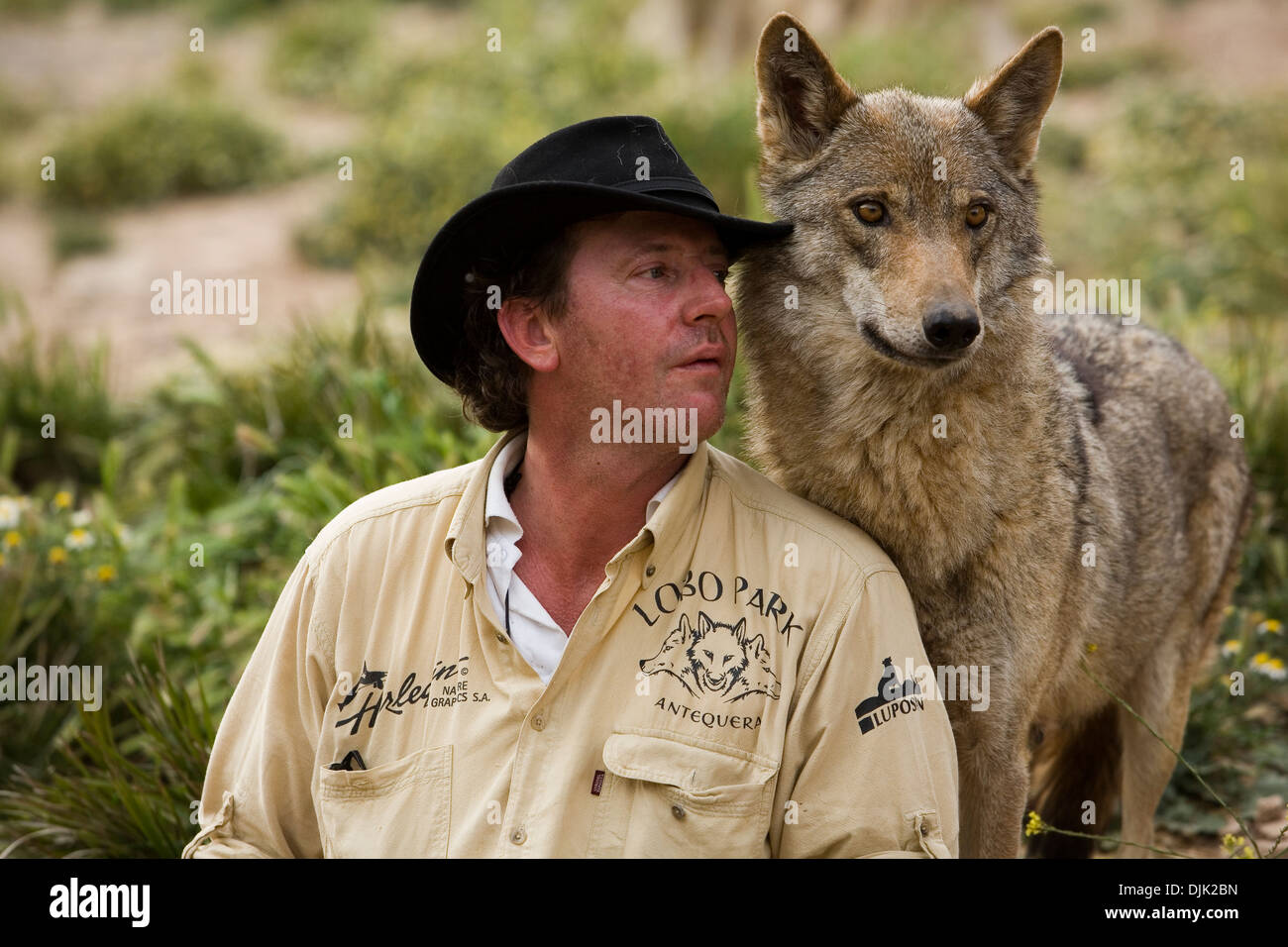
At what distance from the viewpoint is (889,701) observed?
282 cm

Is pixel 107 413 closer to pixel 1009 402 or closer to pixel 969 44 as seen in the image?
pixel 1009 402

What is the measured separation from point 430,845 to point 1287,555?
4.59 m

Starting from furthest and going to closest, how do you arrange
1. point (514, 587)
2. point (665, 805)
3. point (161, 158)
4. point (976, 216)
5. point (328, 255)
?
1. point (161, 158)
2. point (328, 255)
3. point (976, 216)
4. point (514, 587)
5. point (665, 805)

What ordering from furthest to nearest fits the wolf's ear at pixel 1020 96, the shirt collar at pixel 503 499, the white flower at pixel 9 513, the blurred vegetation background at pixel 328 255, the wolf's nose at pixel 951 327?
the white flower at pixel 9 513
the blurred vegetation background at pixel 328 255
the wolf's ear at pixel 1020 96
the shirt collar at pixel 503 499
the wolf's nose at pixel 951 327

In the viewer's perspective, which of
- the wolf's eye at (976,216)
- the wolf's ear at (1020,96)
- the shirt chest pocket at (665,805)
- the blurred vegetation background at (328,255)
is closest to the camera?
the shirt chest pocket at (665,805)

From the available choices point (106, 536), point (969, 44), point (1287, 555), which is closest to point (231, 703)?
point (106, 536)

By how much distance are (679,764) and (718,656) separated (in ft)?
0.85

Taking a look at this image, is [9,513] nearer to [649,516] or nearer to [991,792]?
[649,516]

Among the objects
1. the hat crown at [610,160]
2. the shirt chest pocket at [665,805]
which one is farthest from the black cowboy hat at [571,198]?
the shirt chest pocket at [665,805]

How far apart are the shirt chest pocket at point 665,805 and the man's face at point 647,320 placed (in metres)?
0.75

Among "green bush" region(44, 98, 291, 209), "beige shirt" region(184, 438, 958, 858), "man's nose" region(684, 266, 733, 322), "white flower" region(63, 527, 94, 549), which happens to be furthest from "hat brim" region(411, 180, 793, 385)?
"green bush" region(44, 98, 291, 209)

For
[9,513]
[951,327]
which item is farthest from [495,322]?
[9,513]

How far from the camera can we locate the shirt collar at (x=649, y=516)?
2924 millimetres

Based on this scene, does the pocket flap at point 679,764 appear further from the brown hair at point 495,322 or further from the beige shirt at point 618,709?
the brown hair at point 495,322
